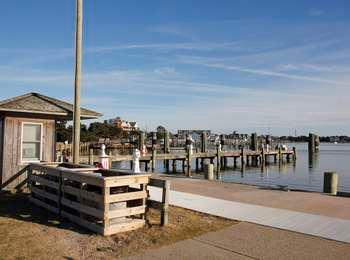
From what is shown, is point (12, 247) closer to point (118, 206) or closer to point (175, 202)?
point (118, 206)

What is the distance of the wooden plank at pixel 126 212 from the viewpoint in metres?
9.19

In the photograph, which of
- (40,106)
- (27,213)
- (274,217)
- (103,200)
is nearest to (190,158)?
(40,106)

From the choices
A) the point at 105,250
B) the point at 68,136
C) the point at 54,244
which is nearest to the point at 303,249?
the point at 105,250

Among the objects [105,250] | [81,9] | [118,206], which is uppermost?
[81,9]

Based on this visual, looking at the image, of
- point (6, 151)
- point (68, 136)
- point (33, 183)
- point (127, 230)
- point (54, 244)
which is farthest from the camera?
point (68, 136)

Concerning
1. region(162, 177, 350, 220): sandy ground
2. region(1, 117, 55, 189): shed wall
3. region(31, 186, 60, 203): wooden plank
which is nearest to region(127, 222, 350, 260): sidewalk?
region(162, 177, 350, 220): sandy ground

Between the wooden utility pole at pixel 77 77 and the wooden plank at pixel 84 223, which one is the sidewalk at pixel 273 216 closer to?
the wooden utility pole at pixel 77 77

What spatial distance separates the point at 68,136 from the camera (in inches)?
3091

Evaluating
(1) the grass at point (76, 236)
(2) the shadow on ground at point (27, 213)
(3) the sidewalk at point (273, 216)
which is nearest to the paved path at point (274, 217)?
(3) the sidewalk at point (273, 216)

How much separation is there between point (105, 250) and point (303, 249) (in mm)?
3671

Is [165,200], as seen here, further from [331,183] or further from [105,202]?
[331,183]

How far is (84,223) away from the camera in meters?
9.75

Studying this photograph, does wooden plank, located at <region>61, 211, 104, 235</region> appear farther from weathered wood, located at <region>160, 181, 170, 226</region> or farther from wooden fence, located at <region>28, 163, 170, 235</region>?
weathered wood, located at <region>160, 181, 170, 226</region>

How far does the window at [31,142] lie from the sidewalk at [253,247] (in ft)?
26.9
